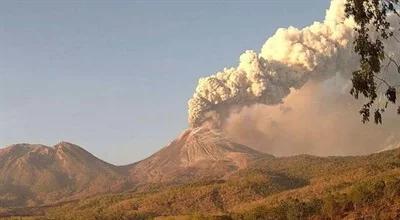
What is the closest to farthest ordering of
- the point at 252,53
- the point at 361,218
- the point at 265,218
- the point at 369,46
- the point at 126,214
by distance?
the point at 369,46, the point at 361,218, the point at 265,218, the point at 252,53, the point at 126,214

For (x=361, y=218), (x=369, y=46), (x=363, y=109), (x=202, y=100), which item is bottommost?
(x=361, y=218)

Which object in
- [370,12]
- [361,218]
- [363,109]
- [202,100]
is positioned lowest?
A: [361,218]

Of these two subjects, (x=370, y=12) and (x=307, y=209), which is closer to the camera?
(x=370, y=12)

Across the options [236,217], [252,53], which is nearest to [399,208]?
[236,217]

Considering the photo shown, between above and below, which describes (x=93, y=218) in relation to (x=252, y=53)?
below

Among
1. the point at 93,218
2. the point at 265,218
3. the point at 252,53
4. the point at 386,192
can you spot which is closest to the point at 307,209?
the point at 265,218

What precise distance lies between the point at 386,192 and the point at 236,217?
3650cm

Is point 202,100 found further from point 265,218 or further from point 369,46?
point 369,46

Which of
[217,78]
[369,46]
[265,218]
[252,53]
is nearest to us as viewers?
[369,46]

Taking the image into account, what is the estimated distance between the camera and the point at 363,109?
31234 millimetres

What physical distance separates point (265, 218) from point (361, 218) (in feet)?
77.5

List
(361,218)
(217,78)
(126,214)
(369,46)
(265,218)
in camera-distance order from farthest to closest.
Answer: (126,214) < (217,78) < (265,218) < (361,218) < (369,46)

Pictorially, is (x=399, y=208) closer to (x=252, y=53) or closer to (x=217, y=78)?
(x=252, y=53)

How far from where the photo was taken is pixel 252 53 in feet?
550
